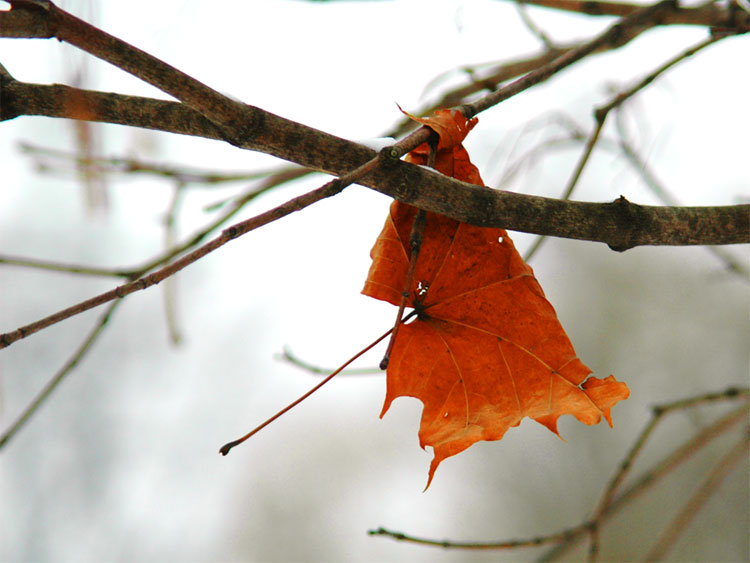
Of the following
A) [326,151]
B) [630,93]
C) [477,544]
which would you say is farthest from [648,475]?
[326,151]

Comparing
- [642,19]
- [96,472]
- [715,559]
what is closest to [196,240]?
[642,19]

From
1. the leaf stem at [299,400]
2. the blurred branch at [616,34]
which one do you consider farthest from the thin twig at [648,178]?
the leaf stem at [299,400]

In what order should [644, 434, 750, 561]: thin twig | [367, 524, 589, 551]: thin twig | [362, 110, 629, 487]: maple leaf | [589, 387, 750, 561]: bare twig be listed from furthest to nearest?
[644, 434, 750, 561]: thin twig → [589, 387, 750, 561]: bare twig → [367, 524, 589, 551]: thin twig → [362, 110, 629, 487]: maple leaf

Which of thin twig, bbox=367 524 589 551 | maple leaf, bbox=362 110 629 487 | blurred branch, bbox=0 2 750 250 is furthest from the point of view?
thin twig, bbox=367 524 589 551

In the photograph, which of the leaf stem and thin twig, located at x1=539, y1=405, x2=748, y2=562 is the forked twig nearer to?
the leaf stem

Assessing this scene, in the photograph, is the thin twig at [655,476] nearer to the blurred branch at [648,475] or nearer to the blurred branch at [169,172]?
the blurred branch at [648,475]

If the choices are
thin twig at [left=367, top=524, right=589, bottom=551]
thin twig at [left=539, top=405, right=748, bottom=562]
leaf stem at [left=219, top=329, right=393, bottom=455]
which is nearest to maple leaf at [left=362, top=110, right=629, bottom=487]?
leaf stem at [left=219, top=329, right=393, bottom=455]

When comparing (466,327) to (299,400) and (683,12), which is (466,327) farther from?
(683,12)
